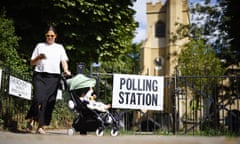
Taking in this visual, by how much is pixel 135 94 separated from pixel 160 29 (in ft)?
121

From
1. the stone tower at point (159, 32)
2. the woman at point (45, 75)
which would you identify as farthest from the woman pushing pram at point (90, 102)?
the stone tower at point (159, 32)

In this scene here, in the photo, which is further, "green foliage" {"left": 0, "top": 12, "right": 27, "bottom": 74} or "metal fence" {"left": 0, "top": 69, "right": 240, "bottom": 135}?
"green foliage" {"left": 0, "top": 12, "right": 27, "bottom": 74}

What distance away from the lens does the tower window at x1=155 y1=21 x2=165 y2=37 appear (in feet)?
143

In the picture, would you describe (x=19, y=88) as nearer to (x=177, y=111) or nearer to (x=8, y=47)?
(x=8, y=47)

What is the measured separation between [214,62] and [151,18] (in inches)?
955

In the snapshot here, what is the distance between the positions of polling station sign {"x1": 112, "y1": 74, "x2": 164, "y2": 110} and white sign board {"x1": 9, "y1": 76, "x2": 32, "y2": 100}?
1.77 m

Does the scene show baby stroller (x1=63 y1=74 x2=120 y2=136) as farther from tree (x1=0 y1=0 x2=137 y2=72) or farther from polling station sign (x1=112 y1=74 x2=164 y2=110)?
tree (x1=0 y1=0 x2=137 y2=72)

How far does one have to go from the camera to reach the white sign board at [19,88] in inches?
263

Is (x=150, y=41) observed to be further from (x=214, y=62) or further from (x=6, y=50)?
(x=6, y=50)

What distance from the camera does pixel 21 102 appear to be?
7.92m

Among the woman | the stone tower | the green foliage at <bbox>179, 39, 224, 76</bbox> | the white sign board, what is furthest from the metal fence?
the stone tower

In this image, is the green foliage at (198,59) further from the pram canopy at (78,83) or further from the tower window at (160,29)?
the tower window at (160,29)

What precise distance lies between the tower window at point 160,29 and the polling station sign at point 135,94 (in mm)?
36419

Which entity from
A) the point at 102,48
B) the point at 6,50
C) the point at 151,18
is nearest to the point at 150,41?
the point at 151,18
